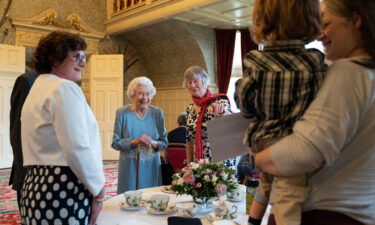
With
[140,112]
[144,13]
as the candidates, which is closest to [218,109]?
[140,112]

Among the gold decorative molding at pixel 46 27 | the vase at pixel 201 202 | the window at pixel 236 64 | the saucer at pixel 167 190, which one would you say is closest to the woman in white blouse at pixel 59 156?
the vase at pixel 201 202

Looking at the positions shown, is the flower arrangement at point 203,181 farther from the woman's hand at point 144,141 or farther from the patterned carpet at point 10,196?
the patterned carpet at point 10,196

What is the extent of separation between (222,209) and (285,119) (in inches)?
43.0

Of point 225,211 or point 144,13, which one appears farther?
point 144,13

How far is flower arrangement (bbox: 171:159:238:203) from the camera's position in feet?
6.17

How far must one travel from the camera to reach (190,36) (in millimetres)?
8305

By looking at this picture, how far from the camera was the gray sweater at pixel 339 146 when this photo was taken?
0.73 metres

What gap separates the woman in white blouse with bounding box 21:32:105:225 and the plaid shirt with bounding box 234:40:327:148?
93 centimetres

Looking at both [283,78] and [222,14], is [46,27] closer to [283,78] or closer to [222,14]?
[222,14]

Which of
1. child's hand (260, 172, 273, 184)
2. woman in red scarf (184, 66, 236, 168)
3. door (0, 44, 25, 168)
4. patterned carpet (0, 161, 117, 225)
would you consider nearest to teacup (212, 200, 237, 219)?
child's hand (260, 172, 273, 184)

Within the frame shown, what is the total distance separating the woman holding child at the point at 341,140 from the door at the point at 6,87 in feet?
25.1

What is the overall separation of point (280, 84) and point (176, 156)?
3462mm

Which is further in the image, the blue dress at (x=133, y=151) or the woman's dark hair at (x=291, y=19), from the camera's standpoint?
the blue dress at (x=133, y=151)

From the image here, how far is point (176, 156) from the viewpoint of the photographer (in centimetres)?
420
